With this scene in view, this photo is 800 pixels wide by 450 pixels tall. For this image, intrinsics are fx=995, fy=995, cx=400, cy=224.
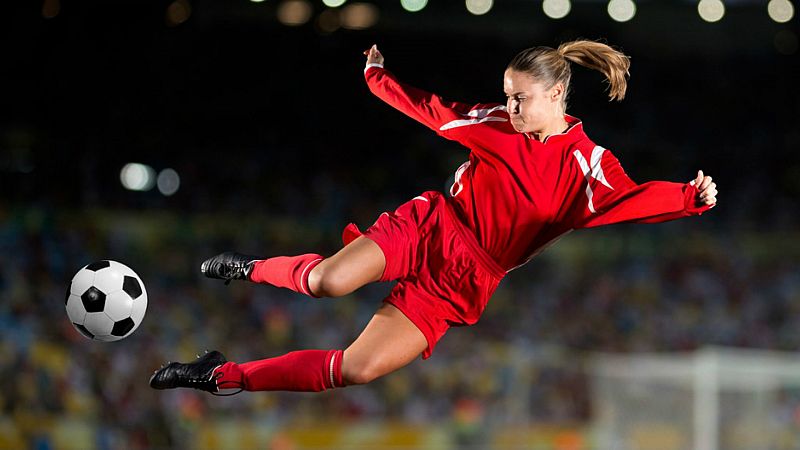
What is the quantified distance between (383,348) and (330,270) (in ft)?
1.42

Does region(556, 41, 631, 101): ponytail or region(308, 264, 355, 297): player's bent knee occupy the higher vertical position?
region(556, 41, 631, 101): ponytail

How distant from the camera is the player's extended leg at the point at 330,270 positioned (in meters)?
3.94

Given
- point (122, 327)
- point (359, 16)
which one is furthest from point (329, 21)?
point (122, 327)

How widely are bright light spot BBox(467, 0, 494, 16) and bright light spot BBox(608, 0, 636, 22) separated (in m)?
1.99

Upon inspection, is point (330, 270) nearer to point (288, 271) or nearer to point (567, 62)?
point (288, 271)

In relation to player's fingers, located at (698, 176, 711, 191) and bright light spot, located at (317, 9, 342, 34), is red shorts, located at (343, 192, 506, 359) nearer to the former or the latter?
player's fingers, located at (698, 176, 711, 191)

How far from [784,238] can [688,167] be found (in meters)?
1.91

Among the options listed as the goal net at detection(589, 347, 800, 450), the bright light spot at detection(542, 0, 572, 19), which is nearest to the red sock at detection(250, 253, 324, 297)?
the goal net at detection(589, 347, 800, 450)

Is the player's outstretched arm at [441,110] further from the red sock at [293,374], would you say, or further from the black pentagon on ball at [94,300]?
the black pentagon on ball at [94,300]

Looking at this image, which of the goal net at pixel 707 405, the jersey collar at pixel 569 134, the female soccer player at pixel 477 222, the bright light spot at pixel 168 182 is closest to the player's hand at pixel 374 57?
the female soccer player at pixel 477 222

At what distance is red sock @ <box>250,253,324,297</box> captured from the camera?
410 centimetres

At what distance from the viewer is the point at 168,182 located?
13.6m

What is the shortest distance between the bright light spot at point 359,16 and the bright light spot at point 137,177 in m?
4.22

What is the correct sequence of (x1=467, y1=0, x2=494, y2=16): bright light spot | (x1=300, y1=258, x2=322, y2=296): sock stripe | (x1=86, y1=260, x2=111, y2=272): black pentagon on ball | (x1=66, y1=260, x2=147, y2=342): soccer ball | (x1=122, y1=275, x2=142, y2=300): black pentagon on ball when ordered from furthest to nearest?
(x1=467, y1=0, x2=494, y2=16): bright light spot
(x1=86, y1=260, x2=111, y2=272): black pentagon on ball
(x1=122, y1=275, x2=142, y2=300): black pentagon on ball
(x1=66, y1=260, x2=147, y2=342): soccer ball
(x1=300, y1=258, x2=322, y2=296): sock stripe
